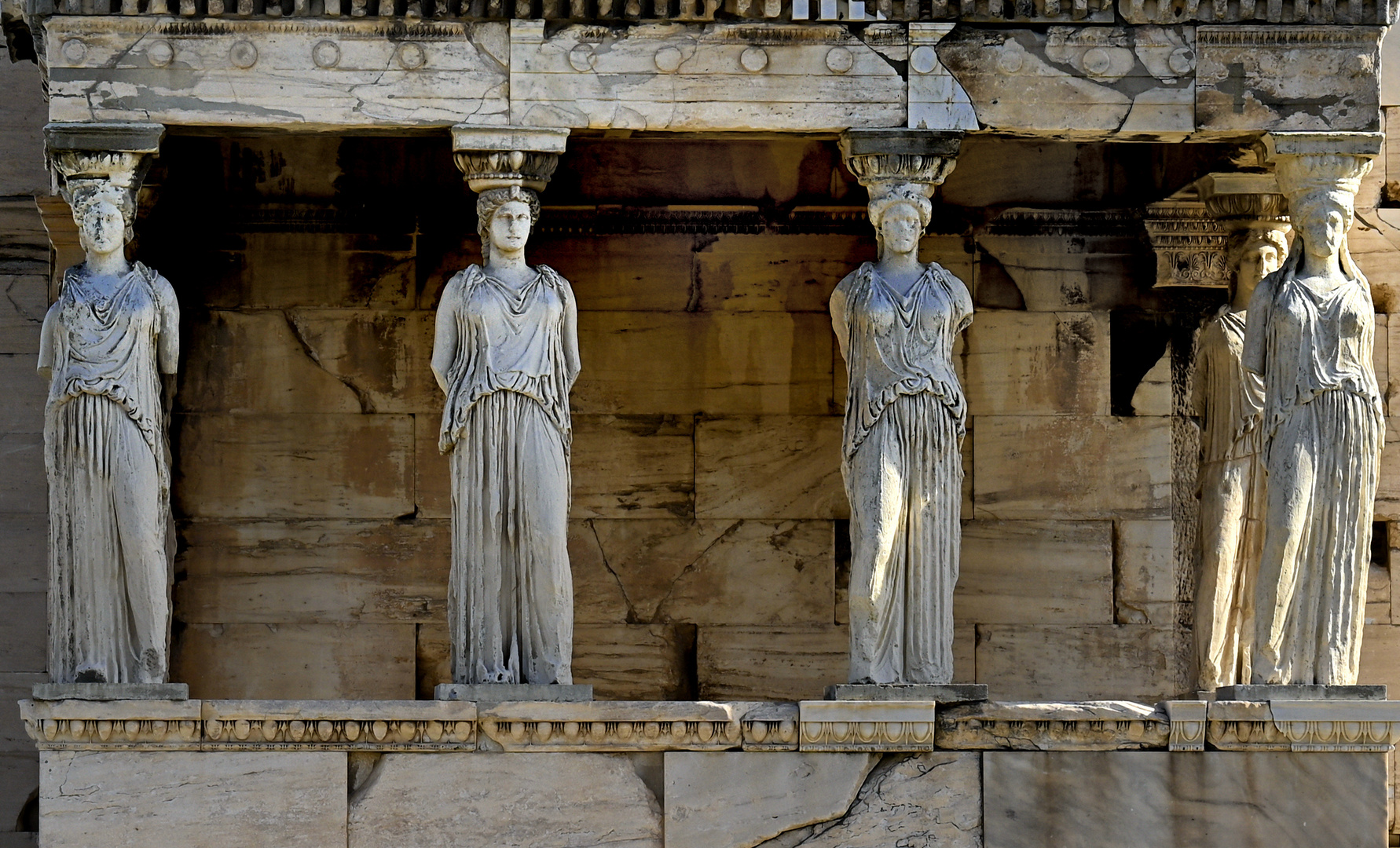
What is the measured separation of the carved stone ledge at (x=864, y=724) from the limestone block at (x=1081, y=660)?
264 cm

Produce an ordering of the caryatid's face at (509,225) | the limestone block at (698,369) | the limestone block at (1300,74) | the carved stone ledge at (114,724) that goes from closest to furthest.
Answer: the carved stone ledge at (114,724) → the caryatid's face at (509,225) → the limestone block at (1300,74) → the limestone block at (698,369)

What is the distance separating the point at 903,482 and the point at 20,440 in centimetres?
528

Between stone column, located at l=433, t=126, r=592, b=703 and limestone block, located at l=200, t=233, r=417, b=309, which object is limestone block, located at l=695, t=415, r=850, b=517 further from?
stone column, located at l=433, t=126, r=592, b=703

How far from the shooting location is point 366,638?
16125 mm

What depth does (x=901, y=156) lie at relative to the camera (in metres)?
14.0

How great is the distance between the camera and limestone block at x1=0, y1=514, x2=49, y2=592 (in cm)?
1612

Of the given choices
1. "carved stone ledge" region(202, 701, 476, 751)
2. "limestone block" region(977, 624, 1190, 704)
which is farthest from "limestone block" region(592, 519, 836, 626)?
"carved stone ledge" region(202, 701, 476, 751)

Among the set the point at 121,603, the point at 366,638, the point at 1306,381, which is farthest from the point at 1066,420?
the point at 121,603

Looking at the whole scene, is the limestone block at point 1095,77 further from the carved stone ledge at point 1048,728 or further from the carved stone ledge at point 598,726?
the carved stone ledge at point 598,726

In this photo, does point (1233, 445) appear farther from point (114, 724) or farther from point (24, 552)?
point (24, 552)

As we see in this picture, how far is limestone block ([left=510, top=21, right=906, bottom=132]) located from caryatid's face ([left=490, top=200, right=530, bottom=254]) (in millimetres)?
428

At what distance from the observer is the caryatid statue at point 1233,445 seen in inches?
598

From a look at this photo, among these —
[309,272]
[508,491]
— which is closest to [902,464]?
[508,491]

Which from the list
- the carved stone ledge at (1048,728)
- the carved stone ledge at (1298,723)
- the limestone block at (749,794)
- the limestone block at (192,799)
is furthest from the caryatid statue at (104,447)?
the carved stone ledge at (1298,723)
